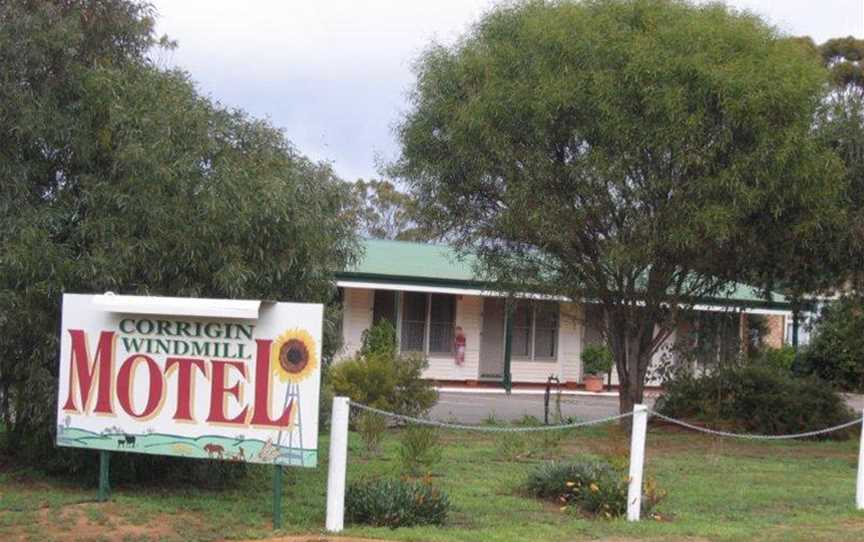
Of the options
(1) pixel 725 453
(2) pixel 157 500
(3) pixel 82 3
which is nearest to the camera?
(2) pixel 157 500

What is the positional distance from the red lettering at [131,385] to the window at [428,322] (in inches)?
832

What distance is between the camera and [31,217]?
11281 millimetres

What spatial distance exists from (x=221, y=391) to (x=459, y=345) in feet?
70.2

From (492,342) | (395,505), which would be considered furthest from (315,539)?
(492,342)

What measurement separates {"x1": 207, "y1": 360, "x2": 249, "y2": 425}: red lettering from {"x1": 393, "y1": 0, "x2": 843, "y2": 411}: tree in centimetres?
801

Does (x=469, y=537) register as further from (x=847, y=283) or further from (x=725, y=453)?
(x=847, y=283)

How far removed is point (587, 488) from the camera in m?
11.4

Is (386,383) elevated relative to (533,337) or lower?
lower

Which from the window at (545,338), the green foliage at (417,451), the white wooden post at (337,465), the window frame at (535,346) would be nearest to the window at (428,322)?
the window frame at (535,346)

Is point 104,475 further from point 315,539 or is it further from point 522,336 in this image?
point 522,336

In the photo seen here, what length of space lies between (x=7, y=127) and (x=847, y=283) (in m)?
14.3

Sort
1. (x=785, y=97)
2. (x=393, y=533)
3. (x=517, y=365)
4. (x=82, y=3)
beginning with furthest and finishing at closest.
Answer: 1. (x=517, y=365)
2. (x=785, y=97)
3. (x=82, y=3)
4. (x=393, y=533)

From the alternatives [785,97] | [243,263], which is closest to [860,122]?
[785,97]

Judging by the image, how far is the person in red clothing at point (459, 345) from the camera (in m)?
31.5
